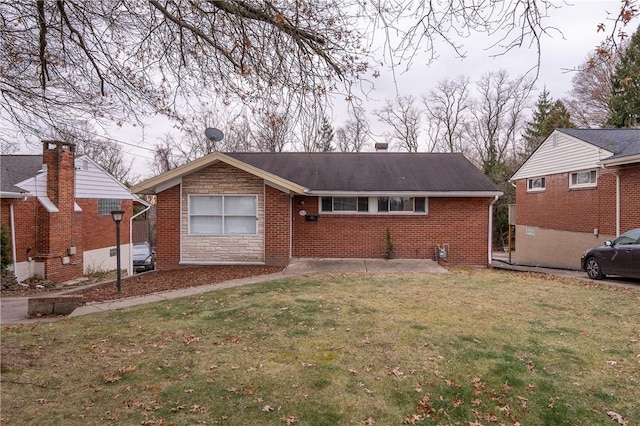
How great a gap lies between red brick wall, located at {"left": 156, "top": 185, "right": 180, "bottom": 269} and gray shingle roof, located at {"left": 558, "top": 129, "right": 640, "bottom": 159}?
1509 centimetres

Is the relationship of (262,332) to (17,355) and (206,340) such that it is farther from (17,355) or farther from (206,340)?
(17,355)

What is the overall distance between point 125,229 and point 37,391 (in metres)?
20.0

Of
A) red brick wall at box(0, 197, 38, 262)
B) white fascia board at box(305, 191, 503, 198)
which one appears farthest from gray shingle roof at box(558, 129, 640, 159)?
red brick wall at box(0, 197, 38, 262)

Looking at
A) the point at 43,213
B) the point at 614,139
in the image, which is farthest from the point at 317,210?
the point at 614,139

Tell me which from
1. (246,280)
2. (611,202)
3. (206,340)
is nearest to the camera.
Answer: (206,340)

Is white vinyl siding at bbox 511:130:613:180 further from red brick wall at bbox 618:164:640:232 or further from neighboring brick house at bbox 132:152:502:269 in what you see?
neighboring brick house at bbox 132:152:502:269

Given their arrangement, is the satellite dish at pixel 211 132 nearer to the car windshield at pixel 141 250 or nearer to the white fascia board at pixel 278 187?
the white fascia board at pixel 278 187

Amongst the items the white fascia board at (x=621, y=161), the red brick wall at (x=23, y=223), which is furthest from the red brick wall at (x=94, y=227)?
the white fascia board at (x=621, y=161)

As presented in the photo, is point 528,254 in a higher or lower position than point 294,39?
lower

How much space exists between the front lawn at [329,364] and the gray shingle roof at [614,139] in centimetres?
826

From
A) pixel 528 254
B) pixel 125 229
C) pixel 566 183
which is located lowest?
pixel 528 254

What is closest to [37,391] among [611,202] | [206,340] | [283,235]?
[206,340]

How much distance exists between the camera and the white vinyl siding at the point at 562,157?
15.2 m

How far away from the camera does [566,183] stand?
17.2 m
